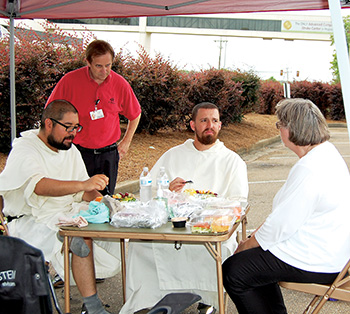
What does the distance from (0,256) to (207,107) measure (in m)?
2.65

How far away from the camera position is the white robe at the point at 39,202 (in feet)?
12.2

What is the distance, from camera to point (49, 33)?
985cm

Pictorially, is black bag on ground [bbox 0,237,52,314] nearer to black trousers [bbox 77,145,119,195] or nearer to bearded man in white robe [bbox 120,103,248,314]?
bearded man in white robe [bbox 120,103,248,314]

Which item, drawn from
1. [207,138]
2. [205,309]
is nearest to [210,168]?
[207,138]

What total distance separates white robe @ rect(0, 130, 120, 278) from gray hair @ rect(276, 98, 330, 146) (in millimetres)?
1784

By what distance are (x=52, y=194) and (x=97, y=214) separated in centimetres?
60

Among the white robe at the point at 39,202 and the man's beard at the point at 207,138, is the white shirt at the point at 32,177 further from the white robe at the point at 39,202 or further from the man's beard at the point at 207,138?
the man's beard at the point at 207,138

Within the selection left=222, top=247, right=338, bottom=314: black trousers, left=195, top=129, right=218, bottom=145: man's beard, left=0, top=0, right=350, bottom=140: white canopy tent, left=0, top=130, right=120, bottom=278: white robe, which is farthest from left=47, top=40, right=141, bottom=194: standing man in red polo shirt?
left=222, top=247, right=338, bottom=314: black trousers

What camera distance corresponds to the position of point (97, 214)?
10.6ft

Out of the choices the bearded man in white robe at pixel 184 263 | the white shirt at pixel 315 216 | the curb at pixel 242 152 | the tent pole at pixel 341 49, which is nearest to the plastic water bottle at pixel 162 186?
the bearded man in white robe at pixel 184 263

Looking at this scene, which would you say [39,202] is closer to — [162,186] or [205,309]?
[162,186]

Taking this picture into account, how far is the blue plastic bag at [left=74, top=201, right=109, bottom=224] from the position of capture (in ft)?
10.6

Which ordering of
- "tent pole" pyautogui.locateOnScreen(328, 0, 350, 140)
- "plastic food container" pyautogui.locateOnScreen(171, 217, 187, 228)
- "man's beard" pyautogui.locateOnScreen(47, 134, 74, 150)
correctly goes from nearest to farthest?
1. "tent pole" pyautogui.locateOnScreen(328, 0, 350, 140)
2. "plastic food container" pyautogui.locateOnScreen(171, 217, 187, 228)
3. "man's beard" pyautogui.locateOnScreen(47, 134, 74, 150)

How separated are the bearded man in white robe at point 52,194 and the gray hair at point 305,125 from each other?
1365 mm
